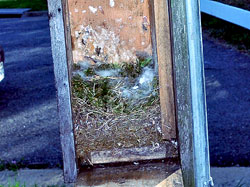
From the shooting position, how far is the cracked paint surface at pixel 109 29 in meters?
2.20

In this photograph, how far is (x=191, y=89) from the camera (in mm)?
1625

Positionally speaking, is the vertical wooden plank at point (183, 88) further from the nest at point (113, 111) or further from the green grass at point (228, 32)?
the green grass at point (228, 32)

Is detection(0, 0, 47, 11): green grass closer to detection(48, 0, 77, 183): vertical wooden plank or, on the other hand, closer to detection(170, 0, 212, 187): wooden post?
detection(48, 0, 77, 183): vertical wooden plank

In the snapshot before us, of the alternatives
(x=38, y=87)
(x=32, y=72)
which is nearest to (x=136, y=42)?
(x=38, y=87)

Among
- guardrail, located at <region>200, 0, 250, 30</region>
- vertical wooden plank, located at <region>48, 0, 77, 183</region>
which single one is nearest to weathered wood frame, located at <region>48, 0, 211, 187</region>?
vertical wooden plank, located at <region>48, 0, 77, 183</region>

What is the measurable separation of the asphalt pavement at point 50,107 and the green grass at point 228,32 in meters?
0.22

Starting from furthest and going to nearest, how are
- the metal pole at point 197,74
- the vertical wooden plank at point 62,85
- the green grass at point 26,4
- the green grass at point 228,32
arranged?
the green grass at point 26,4, the green grass at point 228,32, the vertical wooden plank at point 62,85, the metal pole at point 197,74

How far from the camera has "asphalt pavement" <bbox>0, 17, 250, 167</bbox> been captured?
437 cm

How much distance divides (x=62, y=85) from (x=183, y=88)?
21.2 inches

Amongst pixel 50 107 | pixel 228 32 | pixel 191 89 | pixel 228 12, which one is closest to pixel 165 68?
pixel 191 89

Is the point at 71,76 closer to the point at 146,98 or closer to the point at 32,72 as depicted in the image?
the point at 146,98

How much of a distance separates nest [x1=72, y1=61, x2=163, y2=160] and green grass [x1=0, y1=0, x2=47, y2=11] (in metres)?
12.7

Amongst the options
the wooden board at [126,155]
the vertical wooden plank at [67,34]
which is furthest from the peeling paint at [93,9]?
the wooden board at [126,155]

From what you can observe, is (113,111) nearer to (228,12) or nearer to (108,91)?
(108,91)
